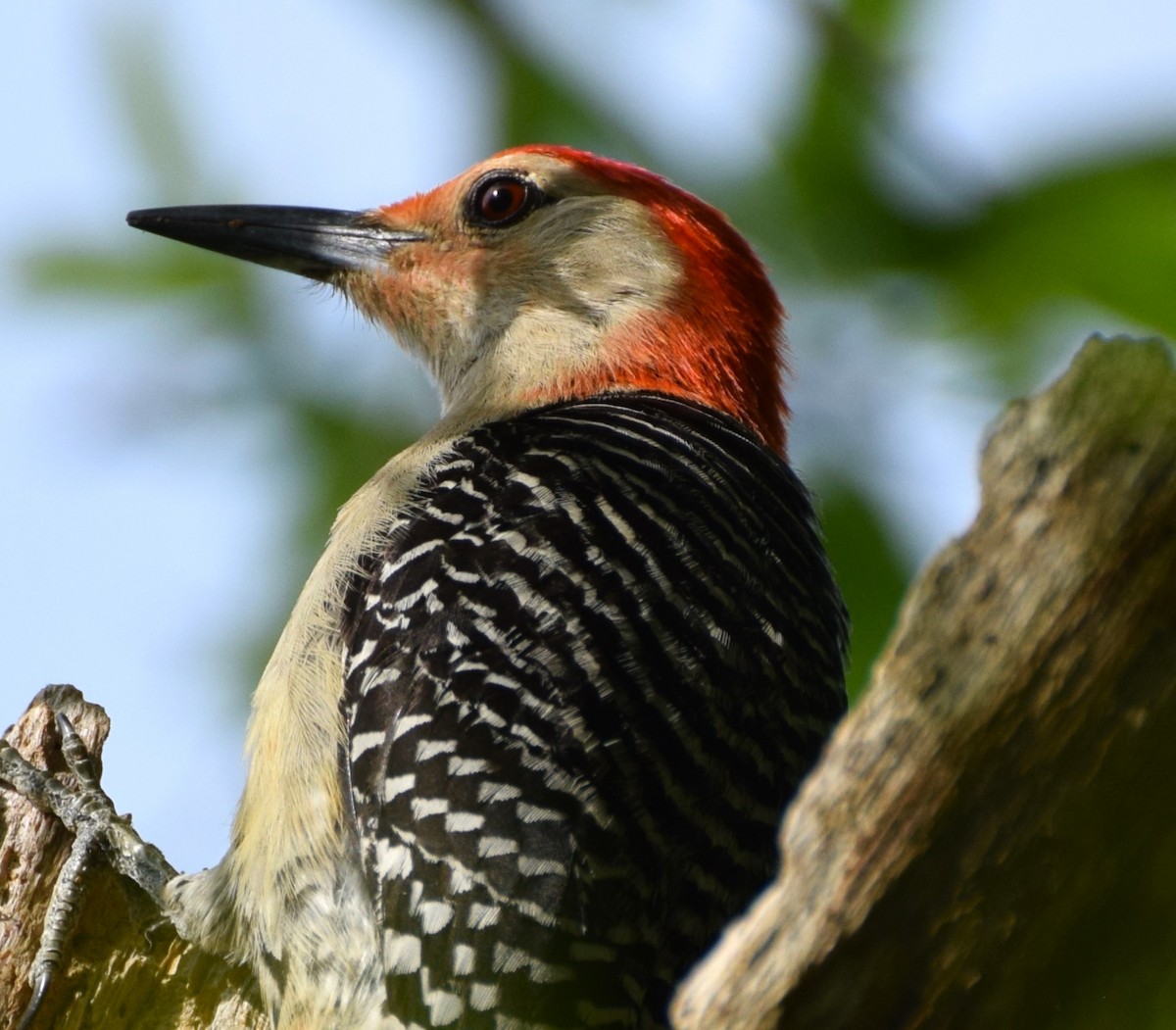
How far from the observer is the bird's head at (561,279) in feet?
16.8

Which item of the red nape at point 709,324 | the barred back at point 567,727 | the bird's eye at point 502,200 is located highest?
the bird's eye at point 502,200

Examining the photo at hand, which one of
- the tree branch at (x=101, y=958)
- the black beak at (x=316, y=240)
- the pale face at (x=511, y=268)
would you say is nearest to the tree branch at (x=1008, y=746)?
the tree branch at (x=101, y=958)

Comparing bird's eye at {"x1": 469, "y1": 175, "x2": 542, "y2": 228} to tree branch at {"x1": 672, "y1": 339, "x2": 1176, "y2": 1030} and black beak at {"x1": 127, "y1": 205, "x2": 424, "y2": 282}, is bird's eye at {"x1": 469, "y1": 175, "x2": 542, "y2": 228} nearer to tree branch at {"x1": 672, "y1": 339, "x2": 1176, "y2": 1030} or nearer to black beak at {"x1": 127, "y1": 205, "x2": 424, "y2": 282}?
black beak at {"x1": 127, "y1": 205, "x2": 424, "y2": 282}

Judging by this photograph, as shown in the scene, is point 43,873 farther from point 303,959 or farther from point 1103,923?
point 1103,923

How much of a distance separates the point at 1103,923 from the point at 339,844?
2081 millimetres

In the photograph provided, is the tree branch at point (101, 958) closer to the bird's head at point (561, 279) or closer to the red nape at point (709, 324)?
the bird's head at point (561, 279)

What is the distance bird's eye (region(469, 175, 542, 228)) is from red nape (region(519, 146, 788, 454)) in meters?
0.17

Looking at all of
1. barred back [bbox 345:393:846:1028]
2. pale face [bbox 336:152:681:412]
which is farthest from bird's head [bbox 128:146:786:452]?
barred back [bbox 345:393:846:1028]

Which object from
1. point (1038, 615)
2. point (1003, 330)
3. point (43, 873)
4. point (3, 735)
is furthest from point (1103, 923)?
point (3, 735)

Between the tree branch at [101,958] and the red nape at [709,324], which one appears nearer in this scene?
the tree branch at [101,958]

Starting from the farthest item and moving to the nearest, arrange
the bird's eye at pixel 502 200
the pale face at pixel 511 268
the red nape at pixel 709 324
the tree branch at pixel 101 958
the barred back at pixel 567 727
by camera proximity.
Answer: the bird's eye at pixel 502 200 → the pale face at pixel 511 268 → the red nape at pixel 709 324 → the tree branch at pixel 101 958 → the barred back at pixel 567 727

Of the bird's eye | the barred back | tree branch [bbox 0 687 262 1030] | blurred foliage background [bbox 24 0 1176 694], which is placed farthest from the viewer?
the bird's eye

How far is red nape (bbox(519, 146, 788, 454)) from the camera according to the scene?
16.7 feet

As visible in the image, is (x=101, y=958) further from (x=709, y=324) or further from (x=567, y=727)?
(x=709, y=324)
